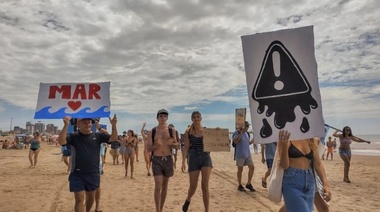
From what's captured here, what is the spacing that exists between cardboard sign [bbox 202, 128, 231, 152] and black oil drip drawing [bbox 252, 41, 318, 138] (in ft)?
10.2

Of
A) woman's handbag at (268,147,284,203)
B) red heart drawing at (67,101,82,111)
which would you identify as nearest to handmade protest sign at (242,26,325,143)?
woman's handbag at (268,147,284,203)

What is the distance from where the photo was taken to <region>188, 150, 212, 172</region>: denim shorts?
255 inches

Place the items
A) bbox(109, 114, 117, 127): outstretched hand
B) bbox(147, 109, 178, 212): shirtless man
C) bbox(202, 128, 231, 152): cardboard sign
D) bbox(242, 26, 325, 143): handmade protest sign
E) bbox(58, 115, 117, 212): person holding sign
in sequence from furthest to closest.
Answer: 1. bbox(202, 128, 231, 152): cardboard sign
2. bbox(147, 109, 178, 212): shirtless man
3. bbox(109, 114, 117, 127): outstretched hand
4. bbox(58, 115, 117, 212): person holding sign
5. bbox(242, 26, 325, 143): handmade protest sign

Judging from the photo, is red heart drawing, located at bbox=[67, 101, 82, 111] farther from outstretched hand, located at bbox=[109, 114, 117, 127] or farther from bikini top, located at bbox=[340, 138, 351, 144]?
bikini top, located at bbox=[340, 138, 351, 144]

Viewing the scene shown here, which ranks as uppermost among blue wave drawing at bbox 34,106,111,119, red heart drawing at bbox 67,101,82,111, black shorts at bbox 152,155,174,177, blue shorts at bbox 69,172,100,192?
red heart drawing at bbox 67,101,82,111

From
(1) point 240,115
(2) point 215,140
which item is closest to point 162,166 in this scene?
(2) point 215,140

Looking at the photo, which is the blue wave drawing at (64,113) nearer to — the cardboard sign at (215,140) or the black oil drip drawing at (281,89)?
the cardboard sign at (215,140)

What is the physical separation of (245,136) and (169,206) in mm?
3320

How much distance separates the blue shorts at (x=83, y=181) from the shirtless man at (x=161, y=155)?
1248mm

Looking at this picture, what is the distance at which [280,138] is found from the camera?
344 centimetres

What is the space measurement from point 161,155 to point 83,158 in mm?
1624

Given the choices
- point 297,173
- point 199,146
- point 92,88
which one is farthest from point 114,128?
point 297,173

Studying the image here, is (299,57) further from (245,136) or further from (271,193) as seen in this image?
(245,136)

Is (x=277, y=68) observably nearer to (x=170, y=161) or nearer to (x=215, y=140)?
(x=215, y=140)
